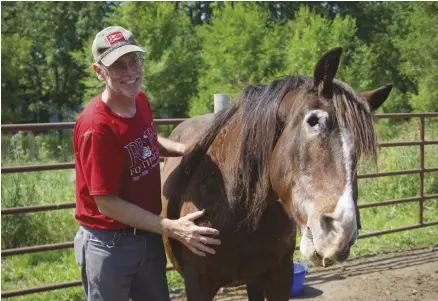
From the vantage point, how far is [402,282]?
15.8 feet

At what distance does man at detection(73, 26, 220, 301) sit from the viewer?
→ 200 cm

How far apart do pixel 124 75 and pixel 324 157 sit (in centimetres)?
93

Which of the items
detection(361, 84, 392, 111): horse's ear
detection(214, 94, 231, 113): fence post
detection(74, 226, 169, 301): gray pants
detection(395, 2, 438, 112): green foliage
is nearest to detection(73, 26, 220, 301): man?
detection(74, 226, 169, 301): gray pants

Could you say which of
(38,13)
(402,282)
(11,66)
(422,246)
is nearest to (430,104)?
(422,246)

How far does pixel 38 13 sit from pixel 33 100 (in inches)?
225

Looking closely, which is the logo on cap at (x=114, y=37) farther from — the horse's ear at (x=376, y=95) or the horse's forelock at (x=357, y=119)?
the horse's ear at (x=376, y=95)

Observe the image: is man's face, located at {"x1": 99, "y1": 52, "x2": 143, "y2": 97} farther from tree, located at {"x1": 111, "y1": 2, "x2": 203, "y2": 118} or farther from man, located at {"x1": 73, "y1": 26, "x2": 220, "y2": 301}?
tree, located at {"x1": 111, "y1": 2, "x2": 203, "y2": 118}

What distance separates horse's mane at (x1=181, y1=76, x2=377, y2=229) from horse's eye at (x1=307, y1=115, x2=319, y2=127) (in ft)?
0.26

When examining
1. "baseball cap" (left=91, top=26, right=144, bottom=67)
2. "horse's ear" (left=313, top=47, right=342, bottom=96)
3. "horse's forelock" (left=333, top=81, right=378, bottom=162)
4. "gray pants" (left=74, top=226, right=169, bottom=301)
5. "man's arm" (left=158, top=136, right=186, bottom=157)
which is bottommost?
"gray pants" (left=74, top=226, right=169, bottom=301)

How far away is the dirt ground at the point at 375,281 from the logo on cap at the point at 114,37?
289cm

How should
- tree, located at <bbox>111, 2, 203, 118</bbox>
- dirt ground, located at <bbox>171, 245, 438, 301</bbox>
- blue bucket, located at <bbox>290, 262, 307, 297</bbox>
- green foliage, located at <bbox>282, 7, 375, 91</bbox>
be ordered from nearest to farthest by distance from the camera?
1. blue bucket, located at <bbox>290, 262, 307, 297</bbox>
2. dirt ground, located at <bbox>171, 245, 438, 301</bbox>
3. green foliage, located at <bbox>282, 7, 375, 91</bbox>
4. tree, located at <bbox>111, 2, 203, 118</bbox>

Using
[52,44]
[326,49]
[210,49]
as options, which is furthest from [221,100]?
[52,44]

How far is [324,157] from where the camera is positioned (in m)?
1.76

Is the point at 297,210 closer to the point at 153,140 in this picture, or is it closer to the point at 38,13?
the point at 153,140
